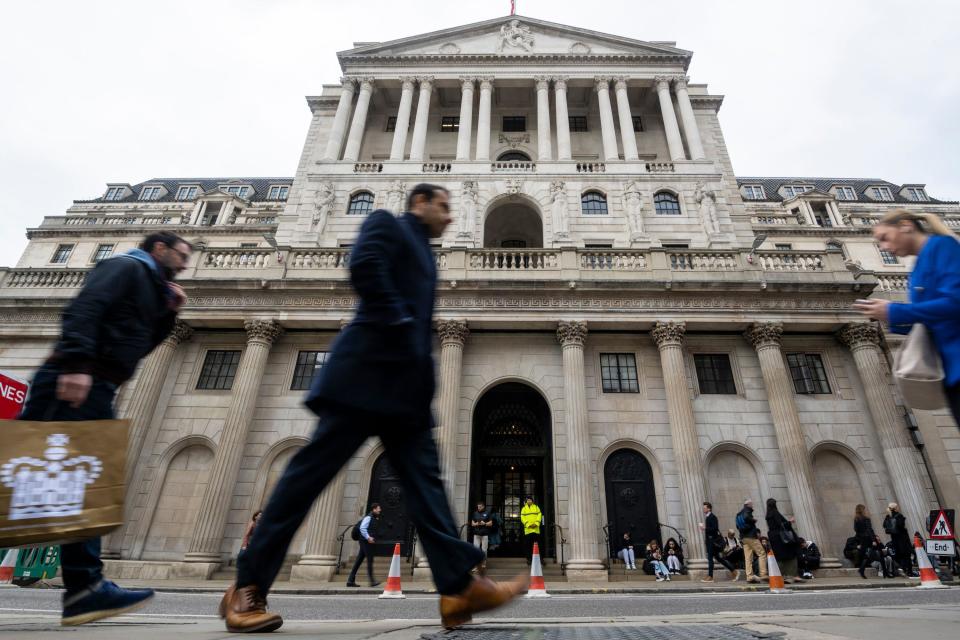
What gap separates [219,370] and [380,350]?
17255 millimetres

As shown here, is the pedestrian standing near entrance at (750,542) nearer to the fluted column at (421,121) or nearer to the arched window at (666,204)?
the arched window at (666,204)

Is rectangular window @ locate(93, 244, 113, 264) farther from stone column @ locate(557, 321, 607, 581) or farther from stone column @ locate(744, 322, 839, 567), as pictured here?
stone column @ locate(744, 322, 839, 567)

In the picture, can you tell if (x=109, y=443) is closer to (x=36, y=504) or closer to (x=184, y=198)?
(x=36, y=504)

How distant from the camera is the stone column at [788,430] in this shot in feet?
44.4

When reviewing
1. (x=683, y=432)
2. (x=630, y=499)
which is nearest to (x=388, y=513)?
(x=630, y=499)

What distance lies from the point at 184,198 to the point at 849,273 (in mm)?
53273

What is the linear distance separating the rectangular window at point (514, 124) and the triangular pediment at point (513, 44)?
3.21 metres

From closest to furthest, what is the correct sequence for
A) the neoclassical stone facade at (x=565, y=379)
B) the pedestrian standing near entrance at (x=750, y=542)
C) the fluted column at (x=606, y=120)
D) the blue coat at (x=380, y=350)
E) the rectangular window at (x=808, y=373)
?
1. the blue coat at (x=380, y=350)
2. the pedestrian standing near entrance at (x=750, y=542)
3. the neoclassical stone facade at (x=565, y=379)
4. the rectangular window at (x=808, y=373)
5. the fluted column at (x=606, y=120)

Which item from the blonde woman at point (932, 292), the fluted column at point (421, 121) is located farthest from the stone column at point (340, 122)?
the blonde woman at point (932, 292)

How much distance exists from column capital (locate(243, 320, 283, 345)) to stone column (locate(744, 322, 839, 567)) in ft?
53.7

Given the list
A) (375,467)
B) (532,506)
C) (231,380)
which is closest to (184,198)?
(231,380)

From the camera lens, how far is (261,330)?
16.3m

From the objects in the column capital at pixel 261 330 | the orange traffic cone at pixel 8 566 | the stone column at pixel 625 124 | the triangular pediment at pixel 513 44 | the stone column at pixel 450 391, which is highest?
the triangular pediment at pixel 513 44

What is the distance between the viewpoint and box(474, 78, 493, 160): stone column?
75.6 feet
